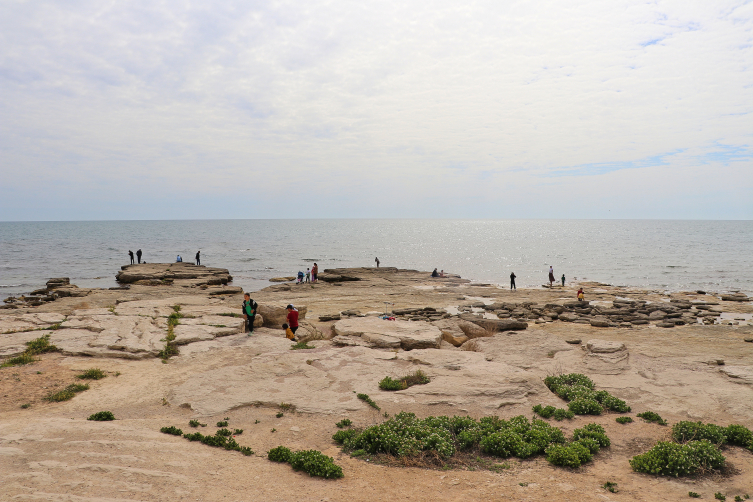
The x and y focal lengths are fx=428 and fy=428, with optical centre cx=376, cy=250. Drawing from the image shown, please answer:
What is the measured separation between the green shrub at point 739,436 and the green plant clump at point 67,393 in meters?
16.0

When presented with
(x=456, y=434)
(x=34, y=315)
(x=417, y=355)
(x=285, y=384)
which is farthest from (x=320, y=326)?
(x=456, y=434)

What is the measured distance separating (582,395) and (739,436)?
11.0ft

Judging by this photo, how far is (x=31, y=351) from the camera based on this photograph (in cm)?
1475

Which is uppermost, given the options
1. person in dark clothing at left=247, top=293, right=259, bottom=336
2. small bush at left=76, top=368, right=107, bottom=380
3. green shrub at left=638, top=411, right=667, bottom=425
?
person in dark clothing at left=247, top=293, right=259, bottom=336

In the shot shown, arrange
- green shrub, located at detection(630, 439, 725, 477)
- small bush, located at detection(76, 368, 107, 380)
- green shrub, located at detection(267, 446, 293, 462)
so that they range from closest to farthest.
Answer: green shrub, located at detection(630, 439, 725, 477), green shrub, located at detection(267, 446, 293, 462), small bush, located at detection(76, 368, 107, 380)

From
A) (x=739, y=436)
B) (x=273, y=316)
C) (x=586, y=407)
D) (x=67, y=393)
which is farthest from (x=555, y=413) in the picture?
(x=273, y=316)

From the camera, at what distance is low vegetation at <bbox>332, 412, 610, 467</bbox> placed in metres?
8.70

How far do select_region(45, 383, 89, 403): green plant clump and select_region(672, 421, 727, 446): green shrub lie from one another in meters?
15.0

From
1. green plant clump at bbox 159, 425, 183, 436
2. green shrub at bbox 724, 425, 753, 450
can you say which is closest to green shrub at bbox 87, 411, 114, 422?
green plant clump at bbox 159, 425, 183, 436

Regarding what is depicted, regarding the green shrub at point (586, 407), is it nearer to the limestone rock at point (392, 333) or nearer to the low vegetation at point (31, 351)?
the limestone rock at point (392, 333)

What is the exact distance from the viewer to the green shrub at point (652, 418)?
10430 mm

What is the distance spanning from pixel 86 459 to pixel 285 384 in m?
5.41

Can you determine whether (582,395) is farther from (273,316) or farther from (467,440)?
(273,316)

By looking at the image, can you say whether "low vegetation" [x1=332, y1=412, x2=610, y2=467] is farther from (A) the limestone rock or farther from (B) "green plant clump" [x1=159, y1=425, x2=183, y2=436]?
(A) the limestone rock
